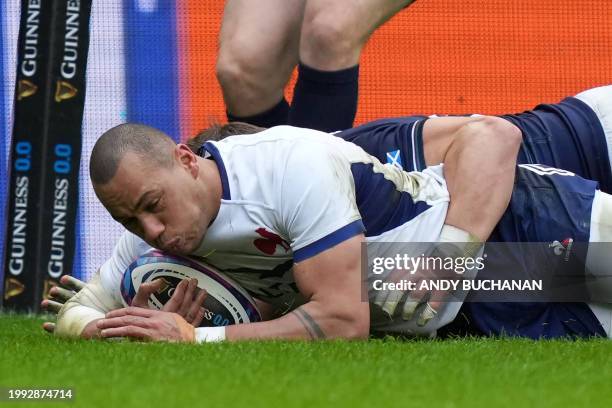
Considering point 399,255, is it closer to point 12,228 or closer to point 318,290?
point 318,290

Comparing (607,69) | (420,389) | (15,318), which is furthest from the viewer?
(607,69)

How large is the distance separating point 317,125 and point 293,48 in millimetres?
327

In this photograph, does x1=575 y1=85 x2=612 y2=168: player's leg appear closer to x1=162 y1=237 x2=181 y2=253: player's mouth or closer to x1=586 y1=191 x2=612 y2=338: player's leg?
x1=586 y1=191 x2=612 y2=338: player's leg

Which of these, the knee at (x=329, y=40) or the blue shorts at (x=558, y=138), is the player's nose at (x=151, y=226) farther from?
the knee at (x=329, y=40)

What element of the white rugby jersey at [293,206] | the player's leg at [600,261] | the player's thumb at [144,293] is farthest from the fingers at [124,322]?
the player's leg at [600,261]

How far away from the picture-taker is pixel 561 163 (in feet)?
13.8

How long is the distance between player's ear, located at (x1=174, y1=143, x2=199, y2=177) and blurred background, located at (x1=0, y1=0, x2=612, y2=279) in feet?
6.51

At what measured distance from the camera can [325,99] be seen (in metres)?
4.24

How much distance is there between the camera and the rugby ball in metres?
3.54

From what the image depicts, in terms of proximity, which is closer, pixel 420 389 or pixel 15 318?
pixel 420 389

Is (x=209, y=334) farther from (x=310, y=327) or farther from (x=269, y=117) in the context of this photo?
(x=269, y=117)

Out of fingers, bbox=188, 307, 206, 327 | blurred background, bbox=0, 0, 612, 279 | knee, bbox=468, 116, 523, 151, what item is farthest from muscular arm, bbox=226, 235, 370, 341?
blurred background, bbox=0, 0, 612, 279

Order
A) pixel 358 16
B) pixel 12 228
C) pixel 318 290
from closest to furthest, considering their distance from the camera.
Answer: pixel 318 290 → pixel 358 16 → pixel 12 228

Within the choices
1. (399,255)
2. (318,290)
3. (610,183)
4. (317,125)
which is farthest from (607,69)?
(318,290)
